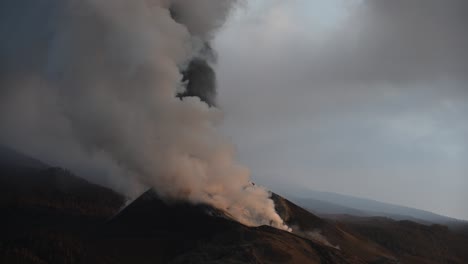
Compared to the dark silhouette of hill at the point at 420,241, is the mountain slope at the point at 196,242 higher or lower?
lower

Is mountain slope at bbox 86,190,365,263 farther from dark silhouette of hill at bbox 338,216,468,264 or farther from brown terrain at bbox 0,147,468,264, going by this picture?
dark silhouette of hill at bbox 338,216,468,264

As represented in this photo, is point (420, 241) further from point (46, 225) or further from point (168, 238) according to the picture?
point (46, 225)

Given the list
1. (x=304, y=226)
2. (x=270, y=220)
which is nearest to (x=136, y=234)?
(x=270, y=220)

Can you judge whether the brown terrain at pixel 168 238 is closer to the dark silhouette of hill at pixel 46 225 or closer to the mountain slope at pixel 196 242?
the mountain slope at pixel 196 242

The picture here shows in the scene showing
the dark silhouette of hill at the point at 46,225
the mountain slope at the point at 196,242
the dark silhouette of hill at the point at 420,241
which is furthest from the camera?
the dark silhouette of hill at the point at 420,241

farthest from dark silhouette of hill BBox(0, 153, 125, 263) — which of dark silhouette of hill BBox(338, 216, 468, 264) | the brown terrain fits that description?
dark silhouette of hill BBox(338, 216, 468, 264)

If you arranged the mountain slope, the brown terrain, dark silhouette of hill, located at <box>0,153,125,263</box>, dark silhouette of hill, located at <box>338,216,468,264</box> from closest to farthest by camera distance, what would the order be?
the mountain slope → the brown terrain → dark silhouette of hill, located at <box>0,153,125,263</box> → dark silhouette of hill, located at <box>338,216,468,264</box>

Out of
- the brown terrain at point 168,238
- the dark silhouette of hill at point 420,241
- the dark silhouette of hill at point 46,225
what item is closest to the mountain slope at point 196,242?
the brown terrain at point 168,238

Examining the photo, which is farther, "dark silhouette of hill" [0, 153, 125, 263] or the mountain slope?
"dark silhouette of hill" [0, 153, 125, 263]

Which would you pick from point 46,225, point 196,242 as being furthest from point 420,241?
point 46,225

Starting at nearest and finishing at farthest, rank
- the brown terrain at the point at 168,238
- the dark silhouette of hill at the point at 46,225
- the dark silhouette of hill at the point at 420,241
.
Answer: the brown terrain at the point at 168,238, the dark silhouette of hill at the point at 46,225, the dark silhouette of hill at the point at 420,241

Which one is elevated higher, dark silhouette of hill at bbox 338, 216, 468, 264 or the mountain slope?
dark silhouette of hill at bbox 338, 216, 468, 264

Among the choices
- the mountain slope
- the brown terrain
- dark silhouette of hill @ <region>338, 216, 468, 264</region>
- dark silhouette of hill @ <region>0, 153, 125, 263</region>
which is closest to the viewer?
the mountain slope

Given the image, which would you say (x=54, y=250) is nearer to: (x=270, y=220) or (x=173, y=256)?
(x=173, y=256)
